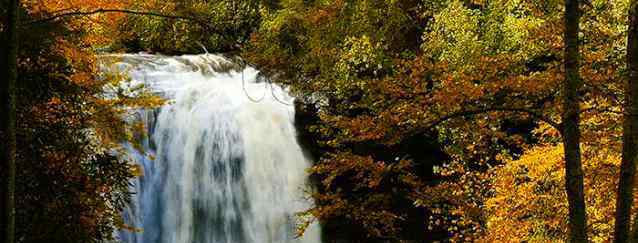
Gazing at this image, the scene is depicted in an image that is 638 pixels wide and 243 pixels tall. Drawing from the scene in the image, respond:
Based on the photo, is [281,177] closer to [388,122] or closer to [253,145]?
[253,145]

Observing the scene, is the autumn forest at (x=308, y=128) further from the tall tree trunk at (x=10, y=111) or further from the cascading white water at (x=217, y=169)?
the tall tree trunk at (x=10, y=111)

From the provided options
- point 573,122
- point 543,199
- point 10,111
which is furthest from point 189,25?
point 573,122

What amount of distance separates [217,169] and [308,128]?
189 centimetres

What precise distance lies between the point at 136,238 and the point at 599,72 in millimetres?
8241

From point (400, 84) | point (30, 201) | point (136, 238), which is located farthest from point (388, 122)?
point (136, 238)

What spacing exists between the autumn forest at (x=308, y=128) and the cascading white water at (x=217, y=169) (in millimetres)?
35

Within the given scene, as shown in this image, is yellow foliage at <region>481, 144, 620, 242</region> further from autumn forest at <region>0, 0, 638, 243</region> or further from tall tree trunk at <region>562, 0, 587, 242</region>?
tall tree trunk at <region>562, 0, 587, 242</region>

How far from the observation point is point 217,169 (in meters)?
11.4

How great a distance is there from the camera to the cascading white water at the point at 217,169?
1097 cm

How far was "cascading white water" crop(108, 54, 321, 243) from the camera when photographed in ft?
36.0

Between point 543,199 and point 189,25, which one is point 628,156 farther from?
point 189,25

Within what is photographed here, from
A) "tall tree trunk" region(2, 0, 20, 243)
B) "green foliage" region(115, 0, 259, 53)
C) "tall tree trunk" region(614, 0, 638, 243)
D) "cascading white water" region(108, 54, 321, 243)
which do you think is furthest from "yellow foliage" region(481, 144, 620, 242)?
"green foliage" region(115, 0, 259, 53)

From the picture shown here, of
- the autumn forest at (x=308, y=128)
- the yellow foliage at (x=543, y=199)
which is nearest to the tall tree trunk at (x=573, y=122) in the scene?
the autumn forest at (x=308, y=128)

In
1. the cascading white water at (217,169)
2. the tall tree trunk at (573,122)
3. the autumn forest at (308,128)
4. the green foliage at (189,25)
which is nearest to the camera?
the tall tree trunk at (573,122)
